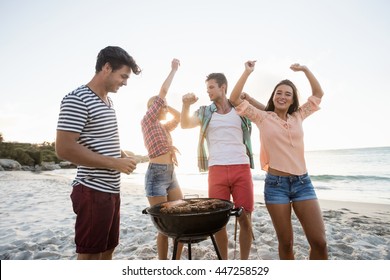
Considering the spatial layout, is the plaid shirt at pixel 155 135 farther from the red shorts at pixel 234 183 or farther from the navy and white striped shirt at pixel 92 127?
the navy and white striped shirt at pixel 92 127

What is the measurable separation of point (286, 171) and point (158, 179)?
1427 mm

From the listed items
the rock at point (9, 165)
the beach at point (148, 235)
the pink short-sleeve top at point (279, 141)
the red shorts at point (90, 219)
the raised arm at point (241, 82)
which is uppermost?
the raised arm at point (241, 82)

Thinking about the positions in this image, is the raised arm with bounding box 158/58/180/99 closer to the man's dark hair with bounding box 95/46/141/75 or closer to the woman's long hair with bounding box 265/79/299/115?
the man's dark hair with bounding box 95/46/141/75

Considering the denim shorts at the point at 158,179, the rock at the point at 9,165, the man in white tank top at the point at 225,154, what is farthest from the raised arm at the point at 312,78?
the rock at the point at 9,165

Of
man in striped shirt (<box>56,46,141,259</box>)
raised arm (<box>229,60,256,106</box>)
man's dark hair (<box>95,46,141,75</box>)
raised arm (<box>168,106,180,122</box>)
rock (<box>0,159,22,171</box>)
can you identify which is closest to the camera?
man in striped shirt (<box>56,46,141,259</box>)

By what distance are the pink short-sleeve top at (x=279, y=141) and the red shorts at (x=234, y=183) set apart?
360 millimetres

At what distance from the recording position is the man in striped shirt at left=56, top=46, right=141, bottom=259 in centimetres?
189

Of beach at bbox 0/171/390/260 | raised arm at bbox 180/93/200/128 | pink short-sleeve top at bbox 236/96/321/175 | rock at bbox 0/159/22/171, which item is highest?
raised arm at bbox 180/93/200/128

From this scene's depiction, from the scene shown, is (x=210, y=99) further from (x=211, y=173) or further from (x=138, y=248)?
(x=138, y=248)

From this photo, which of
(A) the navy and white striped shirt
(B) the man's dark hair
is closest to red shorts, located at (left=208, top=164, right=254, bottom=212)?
(A) the navy and white striped shirt

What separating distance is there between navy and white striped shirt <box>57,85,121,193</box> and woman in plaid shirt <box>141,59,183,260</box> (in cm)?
96

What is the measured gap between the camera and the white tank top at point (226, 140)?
313cm
